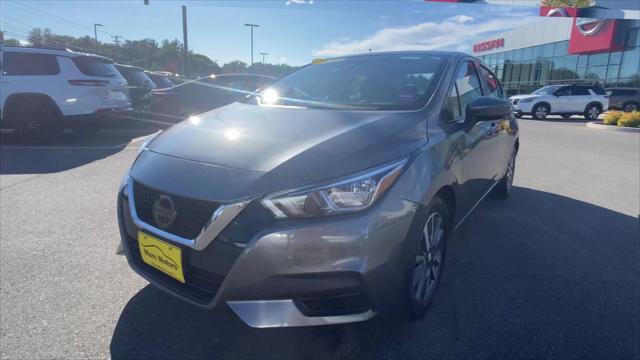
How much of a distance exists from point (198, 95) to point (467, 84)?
7.83m

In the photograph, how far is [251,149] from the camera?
77.9 inches

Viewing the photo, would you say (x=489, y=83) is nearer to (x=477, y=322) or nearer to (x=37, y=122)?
(x=477, y=322)

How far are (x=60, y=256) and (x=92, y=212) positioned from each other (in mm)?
1068

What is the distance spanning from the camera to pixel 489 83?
408 centimetres

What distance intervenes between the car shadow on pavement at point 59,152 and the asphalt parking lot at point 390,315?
4.66 ft

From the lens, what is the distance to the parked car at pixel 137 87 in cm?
1065

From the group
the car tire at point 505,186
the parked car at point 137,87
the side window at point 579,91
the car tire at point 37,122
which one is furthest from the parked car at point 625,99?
the car tire at point 37,122

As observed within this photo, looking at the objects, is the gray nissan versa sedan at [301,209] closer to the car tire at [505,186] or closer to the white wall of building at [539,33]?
the car tire at [505,186]

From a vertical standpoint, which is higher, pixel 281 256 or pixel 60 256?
pixel 281 256

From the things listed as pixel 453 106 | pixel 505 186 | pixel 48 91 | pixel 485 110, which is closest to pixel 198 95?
pixel 48 91

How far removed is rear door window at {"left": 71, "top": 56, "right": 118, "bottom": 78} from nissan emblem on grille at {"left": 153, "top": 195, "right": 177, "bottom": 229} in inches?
288

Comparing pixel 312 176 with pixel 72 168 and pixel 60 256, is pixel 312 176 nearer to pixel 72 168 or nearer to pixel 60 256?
pixel 60 256

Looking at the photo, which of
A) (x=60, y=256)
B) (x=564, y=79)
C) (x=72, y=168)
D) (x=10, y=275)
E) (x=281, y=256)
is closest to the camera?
(x=281, y=256)

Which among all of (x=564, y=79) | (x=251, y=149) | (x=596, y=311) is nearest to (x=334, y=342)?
(x=251, y=149)
